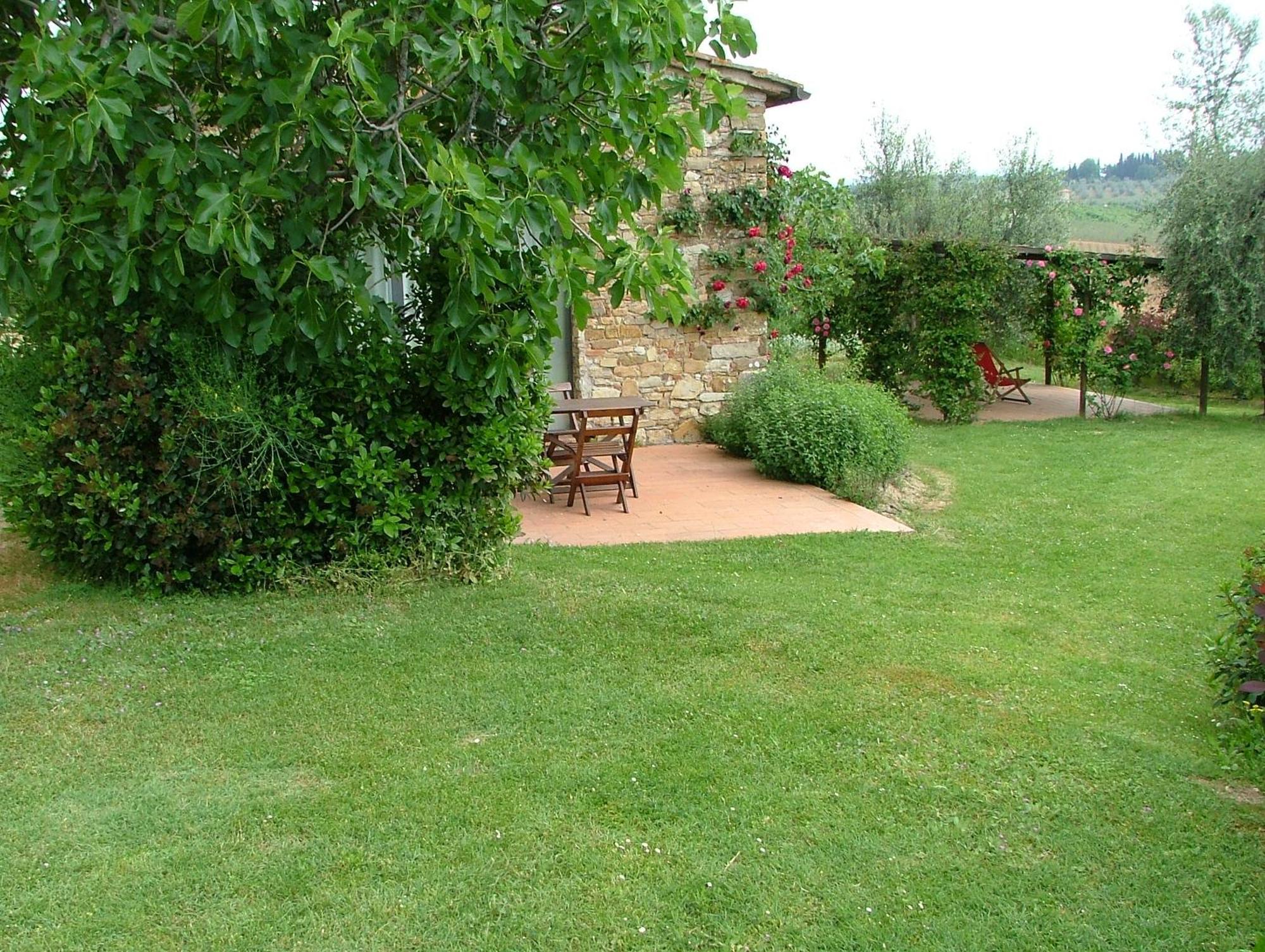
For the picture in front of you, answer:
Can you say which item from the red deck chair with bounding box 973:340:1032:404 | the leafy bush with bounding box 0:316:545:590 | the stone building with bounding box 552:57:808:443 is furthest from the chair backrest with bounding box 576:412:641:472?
the red deck chair with bounding box 973:340:1032:404

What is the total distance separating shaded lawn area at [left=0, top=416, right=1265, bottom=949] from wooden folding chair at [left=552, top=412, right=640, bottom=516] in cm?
180

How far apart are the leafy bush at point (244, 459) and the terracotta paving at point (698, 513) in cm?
144

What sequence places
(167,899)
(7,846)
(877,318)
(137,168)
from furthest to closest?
(877,318), (137,168), (7,846), (167,899)

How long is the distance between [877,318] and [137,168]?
11.7 m

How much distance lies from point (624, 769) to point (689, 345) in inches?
309

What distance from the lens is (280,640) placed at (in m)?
4.86

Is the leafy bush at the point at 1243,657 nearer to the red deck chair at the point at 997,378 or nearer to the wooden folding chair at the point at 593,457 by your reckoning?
the wooden folding chair at the point at 593,457

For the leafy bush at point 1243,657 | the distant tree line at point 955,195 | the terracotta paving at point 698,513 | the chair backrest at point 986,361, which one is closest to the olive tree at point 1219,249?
the chair backrest at point 986,361

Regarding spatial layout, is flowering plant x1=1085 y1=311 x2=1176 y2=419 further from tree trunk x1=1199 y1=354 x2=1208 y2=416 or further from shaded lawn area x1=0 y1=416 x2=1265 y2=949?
shaded lawn area x1=0 y1=416 x2=1265 y2=949

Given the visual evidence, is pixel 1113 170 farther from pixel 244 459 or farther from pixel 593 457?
pixel 244 459

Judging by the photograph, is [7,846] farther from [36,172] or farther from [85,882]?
[36,172]

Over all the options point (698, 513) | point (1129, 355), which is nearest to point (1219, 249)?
point (1129, 355)

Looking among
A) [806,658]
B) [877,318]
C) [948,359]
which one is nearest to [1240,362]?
[948,359]

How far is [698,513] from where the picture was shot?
7984 mm
